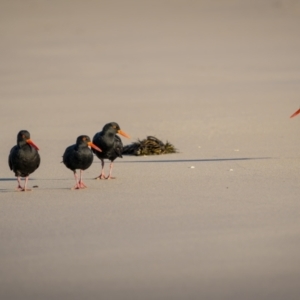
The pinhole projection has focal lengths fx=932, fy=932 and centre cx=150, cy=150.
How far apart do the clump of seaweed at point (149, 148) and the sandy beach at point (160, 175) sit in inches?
10.8

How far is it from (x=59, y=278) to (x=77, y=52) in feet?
81.8

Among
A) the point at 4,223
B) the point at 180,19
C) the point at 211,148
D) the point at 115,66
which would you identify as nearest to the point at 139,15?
the point at 180,19

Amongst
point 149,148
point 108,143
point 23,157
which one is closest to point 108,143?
point 108,143

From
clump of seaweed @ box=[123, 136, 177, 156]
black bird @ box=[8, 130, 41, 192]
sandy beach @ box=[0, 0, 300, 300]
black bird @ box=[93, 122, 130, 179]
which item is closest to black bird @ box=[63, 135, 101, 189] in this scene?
sandy beach @ box=[0, 0, 300, 300]

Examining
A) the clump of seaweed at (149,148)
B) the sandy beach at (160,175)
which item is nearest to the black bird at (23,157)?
the sandy beach at (160,175)

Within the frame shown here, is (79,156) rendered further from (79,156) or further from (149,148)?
(149,148)

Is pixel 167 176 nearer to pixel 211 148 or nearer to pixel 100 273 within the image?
pixel 211 148

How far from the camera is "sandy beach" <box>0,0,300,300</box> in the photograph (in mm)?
5992

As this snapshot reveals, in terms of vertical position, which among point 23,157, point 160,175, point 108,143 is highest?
point 108,143

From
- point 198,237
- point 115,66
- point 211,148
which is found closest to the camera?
point 198,237

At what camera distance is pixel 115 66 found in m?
27.2

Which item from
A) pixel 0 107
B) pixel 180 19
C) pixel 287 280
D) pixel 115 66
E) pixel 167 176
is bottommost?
pixel 287 280

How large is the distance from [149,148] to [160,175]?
2.29 meters

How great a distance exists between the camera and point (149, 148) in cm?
1275
